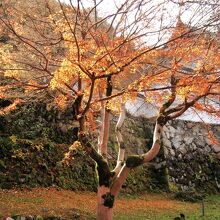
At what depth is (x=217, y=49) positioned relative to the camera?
34.2 ft

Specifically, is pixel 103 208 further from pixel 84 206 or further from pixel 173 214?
pixel 173 214

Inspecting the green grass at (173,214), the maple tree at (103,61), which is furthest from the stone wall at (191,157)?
the maple tree at (103,61)

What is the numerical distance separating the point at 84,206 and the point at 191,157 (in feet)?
30.8

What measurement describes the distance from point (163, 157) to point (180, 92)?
10247mm

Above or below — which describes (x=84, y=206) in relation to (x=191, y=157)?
below

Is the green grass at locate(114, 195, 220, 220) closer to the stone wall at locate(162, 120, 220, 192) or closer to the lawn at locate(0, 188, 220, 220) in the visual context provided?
the lawn at locate(0, 188, 220, 220)

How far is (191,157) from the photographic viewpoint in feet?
68.3

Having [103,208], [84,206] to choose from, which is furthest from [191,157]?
[103,208]

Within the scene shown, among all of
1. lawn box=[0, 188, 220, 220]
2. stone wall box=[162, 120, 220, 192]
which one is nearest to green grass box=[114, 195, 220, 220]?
lawn box=[0, 188, 220, 220]

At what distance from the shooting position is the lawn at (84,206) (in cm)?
1125

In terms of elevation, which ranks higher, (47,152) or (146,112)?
(146,112)

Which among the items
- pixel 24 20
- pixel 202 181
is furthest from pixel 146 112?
pixel 24 20

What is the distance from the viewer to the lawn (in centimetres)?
1125

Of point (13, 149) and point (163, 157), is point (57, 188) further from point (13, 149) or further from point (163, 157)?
point (163, 157)
